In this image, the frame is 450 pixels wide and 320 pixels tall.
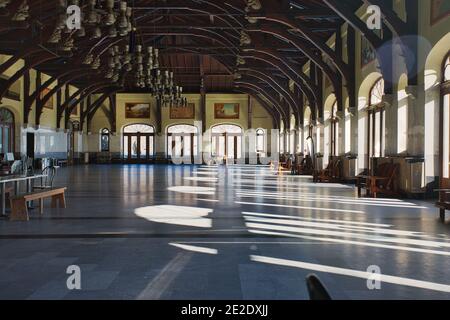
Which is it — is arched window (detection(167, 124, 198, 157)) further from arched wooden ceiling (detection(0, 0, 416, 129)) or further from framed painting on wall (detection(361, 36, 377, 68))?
framed painting on wall (detection(361, 36, 377, 68))

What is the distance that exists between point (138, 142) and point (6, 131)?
47.2 ft

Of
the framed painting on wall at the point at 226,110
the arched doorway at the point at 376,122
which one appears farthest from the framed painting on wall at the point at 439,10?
the framed painting on wall at the point at 226,110

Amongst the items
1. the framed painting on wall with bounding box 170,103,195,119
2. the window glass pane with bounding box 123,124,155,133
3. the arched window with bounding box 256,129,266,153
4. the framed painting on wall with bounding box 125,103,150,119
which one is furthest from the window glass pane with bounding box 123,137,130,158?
the arched window with bounding box 256,129,266,153

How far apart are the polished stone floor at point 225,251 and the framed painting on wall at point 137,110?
92.9 feet

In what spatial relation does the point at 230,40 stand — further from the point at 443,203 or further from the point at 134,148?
the point at 134,148

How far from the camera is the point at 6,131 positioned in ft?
79.4

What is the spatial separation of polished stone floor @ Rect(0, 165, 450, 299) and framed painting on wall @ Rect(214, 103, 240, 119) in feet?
92.1

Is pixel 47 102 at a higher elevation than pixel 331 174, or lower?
higher

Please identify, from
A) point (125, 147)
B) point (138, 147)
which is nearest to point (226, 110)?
point (138, 147)

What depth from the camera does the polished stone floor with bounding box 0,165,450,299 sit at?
400 cm

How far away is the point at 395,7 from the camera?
492 inches

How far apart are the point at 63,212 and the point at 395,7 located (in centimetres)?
942

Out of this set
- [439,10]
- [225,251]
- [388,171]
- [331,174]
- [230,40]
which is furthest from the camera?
[230,40]

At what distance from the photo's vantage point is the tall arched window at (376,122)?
48.6 feet
